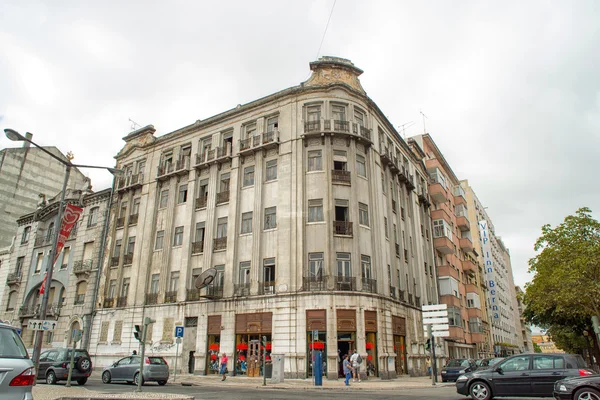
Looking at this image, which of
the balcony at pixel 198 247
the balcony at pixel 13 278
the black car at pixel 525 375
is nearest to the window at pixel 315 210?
the balcony at pixel 198 247

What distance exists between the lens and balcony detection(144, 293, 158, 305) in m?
32.1

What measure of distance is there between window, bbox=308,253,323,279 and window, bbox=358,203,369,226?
3828mm

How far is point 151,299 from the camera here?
3228 centimetres

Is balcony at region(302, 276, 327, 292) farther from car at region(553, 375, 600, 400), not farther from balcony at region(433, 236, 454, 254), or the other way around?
balcony at region(433, 236, 454, 254)

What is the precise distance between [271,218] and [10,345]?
2170 centimetres

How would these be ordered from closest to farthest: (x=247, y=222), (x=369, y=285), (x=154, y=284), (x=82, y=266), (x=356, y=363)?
(x=356, y=363) < (x=369, y=285) < (x=247, y=222) < (x=154, y=284) < (x=82, y=266)

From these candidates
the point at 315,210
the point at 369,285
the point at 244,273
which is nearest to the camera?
the point at 369,285

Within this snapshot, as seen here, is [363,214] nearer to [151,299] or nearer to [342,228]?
[342,228]

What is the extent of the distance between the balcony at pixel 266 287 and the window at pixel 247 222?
4038mm

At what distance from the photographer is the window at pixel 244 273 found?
2827cm

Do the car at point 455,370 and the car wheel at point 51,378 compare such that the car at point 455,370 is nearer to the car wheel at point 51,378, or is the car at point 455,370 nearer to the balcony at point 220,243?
the balcony at point 220,243

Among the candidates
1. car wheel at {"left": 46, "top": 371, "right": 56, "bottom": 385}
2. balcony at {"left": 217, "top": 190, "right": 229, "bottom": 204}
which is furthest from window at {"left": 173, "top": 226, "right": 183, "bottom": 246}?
car wheel at {"left": 46, "top": 371, "right": 56, "bottom": 385}

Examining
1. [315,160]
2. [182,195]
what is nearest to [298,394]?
[315,160]

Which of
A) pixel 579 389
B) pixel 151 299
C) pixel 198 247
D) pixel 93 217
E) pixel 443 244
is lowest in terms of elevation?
pixel 579 389
